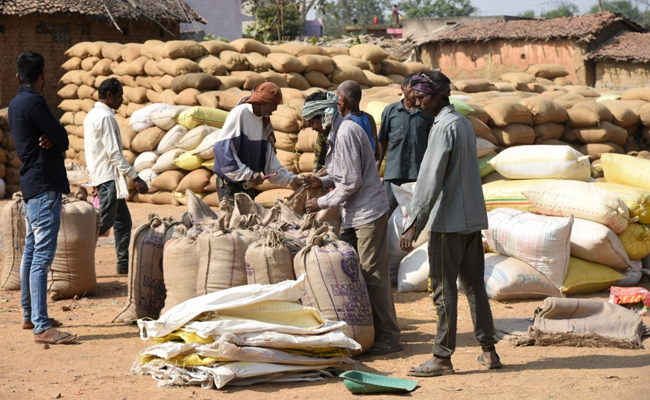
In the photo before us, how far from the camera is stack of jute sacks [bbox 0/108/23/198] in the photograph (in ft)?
41.7

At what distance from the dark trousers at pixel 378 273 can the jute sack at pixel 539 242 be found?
1666mm

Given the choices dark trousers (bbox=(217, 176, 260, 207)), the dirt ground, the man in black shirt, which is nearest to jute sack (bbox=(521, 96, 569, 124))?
the dirt ground

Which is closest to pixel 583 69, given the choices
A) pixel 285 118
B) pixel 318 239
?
pixel 285 118

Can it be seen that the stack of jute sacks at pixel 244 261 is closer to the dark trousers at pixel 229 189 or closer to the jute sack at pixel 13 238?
the dark trousers at pixel 229 189

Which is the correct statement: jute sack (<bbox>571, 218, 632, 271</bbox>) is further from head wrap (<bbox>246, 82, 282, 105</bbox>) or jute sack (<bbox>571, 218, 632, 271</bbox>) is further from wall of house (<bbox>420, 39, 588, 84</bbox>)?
wall of house (<bbox>420, 39, 588, 84</bbox>)

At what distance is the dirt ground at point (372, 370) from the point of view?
12.5ft

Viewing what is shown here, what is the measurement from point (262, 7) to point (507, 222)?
31.6 metres

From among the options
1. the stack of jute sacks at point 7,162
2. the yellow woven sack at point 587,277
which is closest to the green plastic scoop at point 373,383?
the yellow woven sack at point 587,277

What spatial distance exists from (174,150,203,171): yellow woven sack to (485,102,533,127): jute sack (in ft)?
12.3

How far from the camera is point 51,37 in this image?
55.6ft

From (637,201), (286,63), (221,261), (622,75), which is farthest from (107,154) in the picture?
(622,75)

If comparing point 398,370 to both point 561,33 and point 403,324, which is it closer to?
point 403,324

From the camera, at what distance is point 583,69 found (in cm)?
2086

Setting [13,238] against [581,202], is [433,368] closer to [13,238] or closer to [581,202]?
[581,202]
